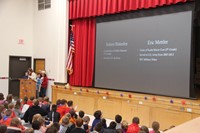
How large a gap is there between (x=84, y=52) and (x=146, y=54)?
2.77 m

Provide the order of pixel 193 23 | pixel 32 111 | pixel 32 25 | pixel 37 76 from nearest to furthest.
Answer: pixel 32 111 < pixel 193 23 < pixel 37 76 < pixel 32 25

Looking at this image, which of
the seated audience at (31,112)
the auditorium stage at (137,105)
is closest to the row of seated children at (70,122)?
the seated audience at (31,112)

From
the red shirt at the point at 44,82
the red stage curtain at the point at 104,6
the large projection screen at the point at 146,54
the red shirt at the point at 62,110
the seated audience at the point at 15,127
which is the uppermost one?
the red stage curtain at the point at 104,6

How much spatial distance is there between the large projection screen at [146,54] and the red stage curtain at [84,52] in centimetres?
37

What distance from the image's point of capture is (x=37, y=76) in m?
10.6

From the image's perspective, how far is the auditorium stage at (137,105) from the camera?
19.6 feet

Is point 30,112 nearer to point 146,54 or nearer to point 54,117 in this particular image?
point 54,117

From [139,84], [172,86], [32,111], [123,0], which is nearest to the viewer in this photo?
[32,111]

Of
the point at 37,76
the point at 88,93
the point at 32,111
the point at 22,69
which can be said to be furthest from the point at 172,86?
the point at 22,69

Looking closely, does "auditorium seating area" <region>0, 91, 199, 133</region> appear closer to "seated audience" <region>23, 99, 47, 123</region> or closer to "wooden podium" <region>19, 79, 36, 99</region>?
"seated audience" <region>23, 99, 47, 123</region>

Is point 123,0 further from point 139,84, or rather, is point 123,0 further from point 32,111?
point 32,111

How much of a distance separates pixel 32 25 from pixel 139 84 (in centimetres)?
635

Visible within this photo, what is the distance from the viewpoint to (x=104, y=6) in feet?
27.0

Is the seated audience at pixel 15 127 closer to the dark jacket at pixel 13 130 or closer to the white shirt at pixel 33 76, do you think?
the dark jacket at pixel 13 130
